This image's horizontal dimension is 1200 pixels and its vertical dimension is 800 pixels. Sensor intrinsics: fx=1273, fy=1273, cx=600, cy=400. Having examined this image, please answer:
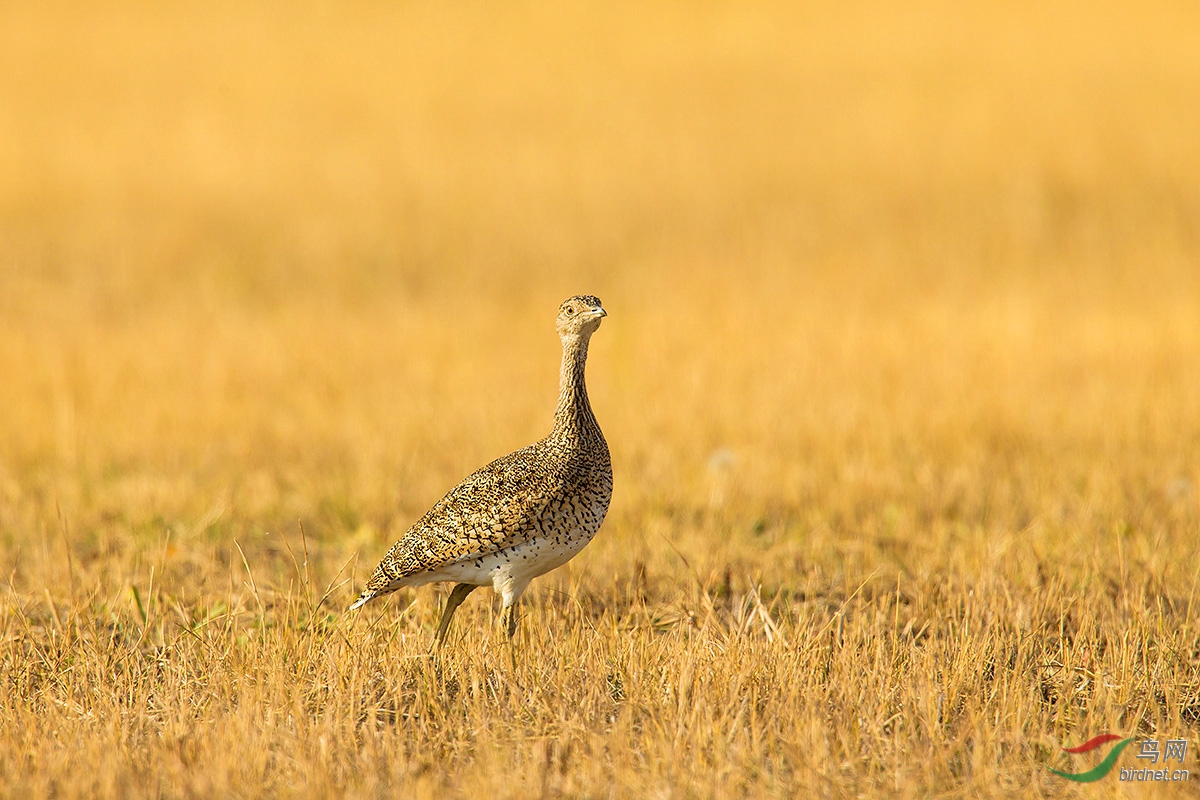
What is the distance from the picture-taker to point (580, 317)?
5.02m

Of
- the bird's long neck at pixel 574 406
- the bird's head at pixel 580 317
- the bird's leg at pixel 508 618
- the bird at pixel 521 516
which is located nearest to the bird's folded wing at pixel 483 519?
the bird at pixel 521 516

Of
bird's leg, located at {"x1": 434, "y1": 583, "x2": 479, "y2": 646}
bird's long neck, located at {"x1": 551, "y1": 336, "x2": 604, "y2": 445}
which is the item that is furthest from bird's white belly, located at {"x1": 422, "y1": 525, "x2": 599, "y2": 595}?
bird's long neck, located at {"x1": 551, "y1": 336, "x2": 604, "y2": 445}

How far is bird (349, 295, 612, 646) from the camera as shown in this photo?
4.74 m

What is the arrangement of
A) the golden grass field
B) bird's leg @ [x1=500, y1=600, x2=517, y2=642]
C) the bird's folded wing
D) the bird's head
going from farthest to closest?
1. the bird's head
2. bird's leg @ [x1=500, y1=600, x2=517, y2=642]
3. the bird's folded wing
4. the golden grass field

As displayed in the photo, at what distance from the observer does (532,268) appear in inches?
608

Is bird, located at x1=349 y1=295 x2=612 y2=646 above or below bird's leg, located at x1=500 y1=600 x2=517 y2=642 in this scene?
above

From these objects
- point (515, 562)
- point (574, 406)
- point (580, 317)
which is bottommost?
point (515, 562)

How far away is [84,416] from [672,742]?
786 centimetres

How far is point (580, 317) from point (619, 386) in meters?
6.49

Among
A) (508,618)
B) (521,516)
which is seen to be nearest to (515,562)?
(521,516)

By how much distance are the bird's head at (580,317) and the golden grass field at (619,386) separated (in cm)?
113

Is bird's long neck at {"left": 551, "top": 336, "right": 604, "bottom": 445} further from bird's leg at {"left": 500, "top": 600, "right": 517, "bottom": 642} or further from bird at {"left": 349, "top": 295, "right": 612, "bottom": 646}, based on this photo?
bird's leg at {"left": 500, "top": 600, "right": 517, "bottom": 642}

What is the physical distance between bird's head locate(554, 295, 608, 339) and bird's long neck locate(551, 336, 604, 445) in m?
0.03

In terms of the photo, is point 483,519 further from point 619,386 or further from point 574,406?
point 619,386
